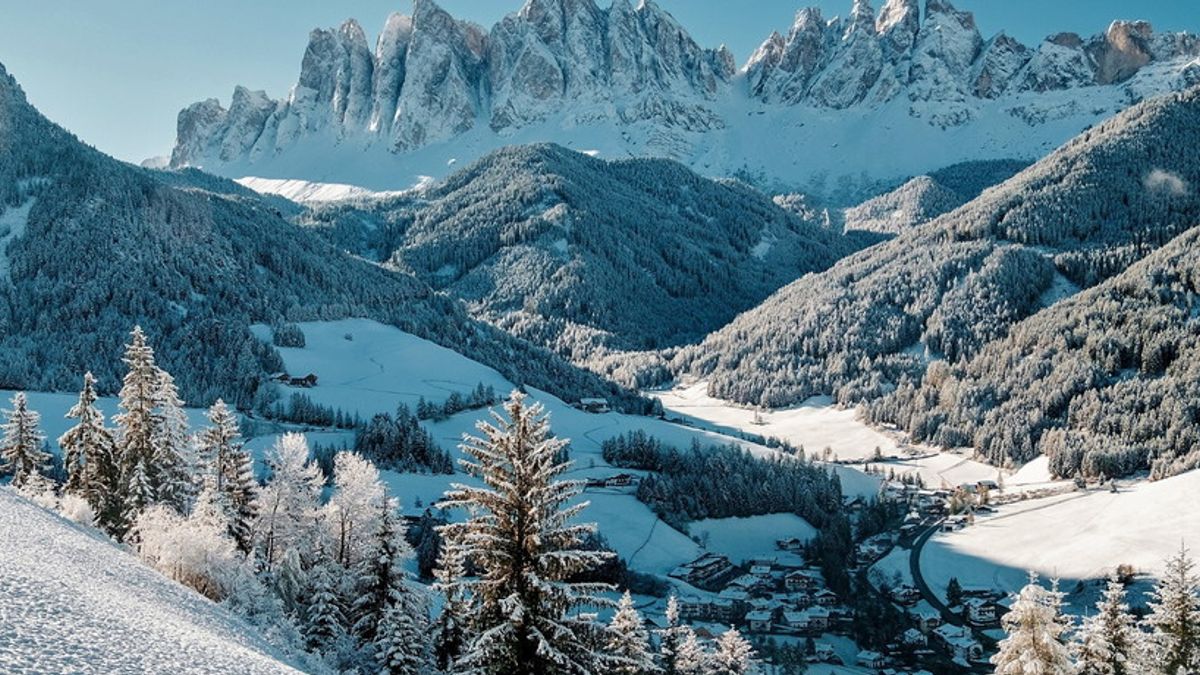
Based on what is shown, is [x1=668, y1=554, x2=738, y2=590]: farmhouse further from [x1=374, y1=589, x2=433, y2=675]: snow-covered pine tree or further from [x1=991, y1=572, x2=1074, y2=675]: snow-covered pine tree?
[x1=374, y1=589, x2=433, y2=675]: snow-covered pine tree

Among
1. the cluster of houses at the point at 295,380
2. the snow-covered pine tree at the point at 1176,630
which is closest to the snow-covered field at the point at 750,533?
the cluster of houses at the point at 295,380

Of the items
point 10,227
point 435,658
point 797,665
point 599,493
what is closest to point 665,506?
point 599,493

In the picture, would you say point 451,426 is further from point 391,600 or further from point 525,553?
point 525,553

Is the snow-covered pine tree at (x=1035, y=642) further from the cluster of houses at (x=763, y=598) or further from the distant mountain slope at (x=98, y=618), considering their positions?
Answer: the cluster of houses at (x=763, y=598)

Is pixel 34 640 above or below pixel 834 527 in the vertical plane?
above

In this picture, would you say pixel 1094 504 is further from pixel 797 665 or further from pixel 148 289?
pixel 148 289

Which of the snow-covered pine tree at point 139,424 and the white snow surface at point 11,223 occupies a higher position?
the white snow surface at point 11,223
